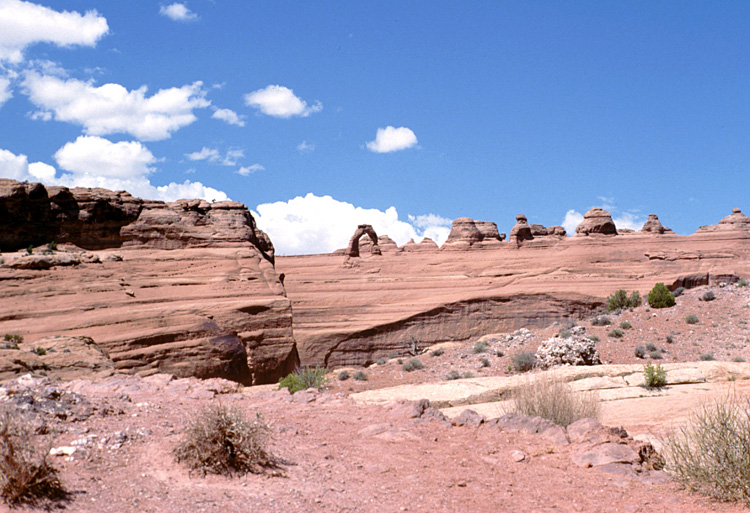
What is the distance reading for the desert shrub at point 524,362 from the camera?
58.9 feet

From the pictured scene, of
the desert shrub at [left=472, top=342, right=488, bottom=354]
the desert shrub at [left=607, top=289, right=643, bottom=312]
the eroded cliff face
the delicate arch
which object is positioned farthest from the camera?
the delicate arch

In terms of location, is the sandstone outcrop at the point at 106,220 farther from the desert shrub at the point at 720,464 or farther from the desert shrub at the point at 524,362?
the desert shrub at the point at 720,464

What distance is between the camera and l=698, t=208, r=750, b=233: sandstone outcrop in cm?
3884

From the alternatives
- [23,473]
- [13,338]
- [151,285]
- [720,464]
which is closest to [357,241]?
[151,285]

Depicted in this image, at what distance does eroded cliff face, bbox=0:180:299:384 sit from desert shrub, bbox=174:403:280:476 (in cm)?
890

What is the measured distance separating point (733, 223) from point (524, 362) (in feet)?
99.6

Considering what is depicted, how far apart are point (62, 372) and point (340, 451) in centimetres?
763

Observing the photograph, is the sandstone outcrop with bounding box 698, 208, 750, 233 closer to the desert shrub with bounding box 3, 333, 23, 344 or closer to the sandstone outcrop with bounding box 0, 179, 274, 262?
the sandstone outcrop with bounding box 0, 179, 274, 262

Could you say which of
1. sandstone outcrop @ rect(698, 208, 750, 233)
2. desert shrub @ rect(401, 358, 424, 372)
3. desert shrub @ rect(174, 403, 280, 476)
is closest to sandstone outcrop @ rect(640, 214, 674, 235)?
sandstone outcrop @ rect(698, 208, 750, 233)

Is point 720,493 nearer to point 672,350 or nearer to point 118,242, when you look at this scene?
point 672,350

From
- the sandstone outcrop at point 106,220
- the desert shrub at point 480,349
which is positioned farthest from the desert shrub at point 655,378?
the sandstone outcrop at point 106,220

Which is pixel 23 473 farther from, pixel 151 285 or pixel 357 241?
pixel 357 241

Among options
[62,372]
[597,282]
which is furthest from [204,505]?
[597,282]

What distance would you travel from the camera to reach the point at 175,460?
5.63 m
